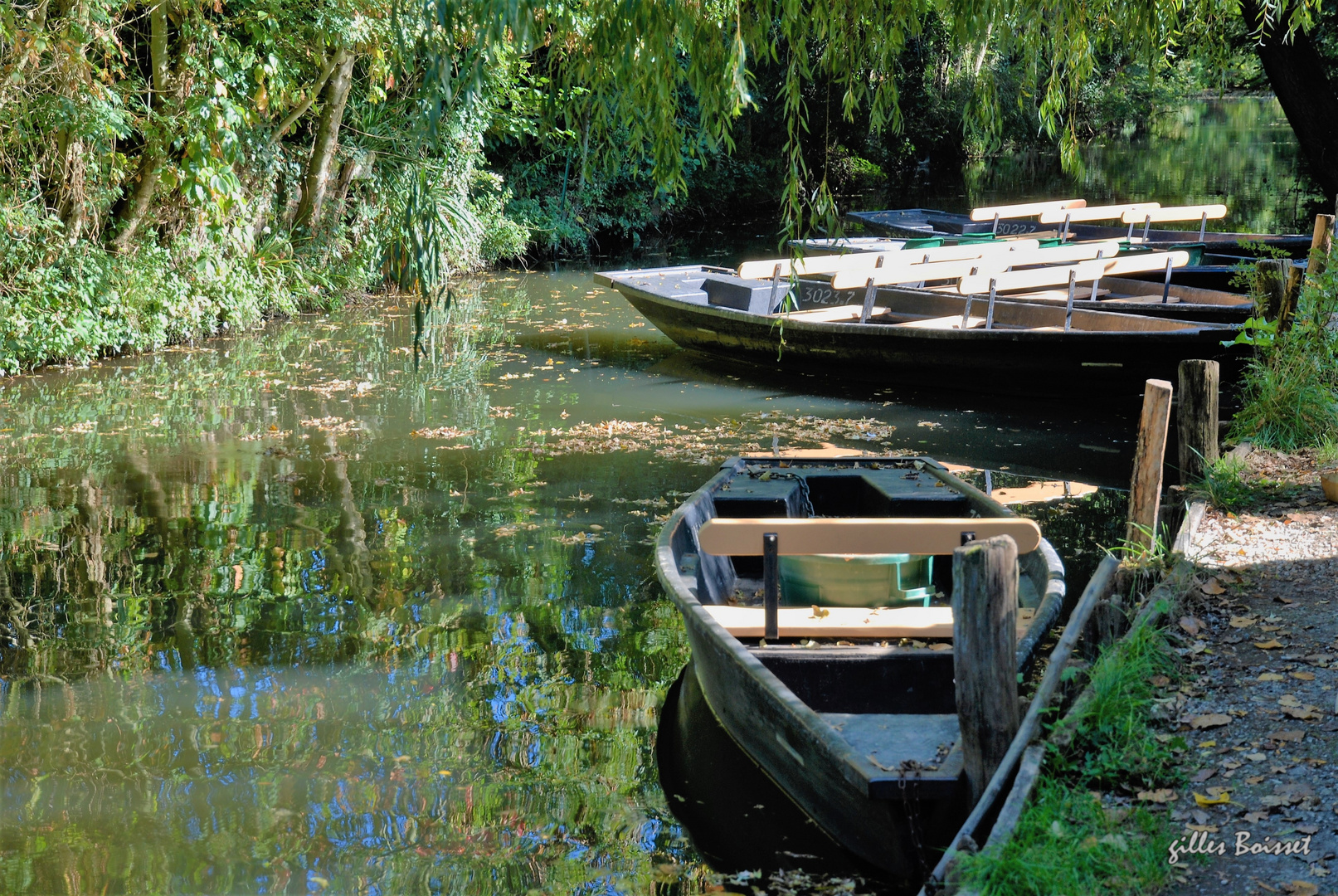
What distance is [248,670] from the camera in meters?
5.57

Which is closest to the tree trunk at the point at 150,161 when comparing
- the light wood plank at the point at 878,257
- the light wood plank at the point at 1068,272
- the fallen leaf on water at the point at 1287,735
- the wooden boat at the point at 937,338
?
the wooden boat at the point at 937,338

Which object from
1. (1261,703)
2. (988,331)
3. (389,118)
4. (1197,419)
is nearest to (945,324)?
(988,331)

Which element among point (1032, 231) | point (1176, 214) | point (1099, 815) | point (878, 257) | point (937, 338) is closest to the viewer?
point (1099, 815)

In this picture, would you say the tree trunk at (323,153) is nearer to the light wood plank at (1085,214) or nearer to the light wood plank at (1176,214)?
the light wood plank at (1085,214)

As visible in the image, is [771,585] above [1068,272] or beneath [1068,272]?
beneath

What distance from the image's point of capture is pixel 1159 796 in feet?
11.8

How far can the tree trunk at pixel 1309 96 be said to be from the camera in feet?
55.2

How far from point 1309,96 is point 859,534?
631 inches

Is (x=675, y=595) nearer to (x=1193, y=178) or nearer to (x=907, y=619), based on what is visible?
(x=907, y=619)

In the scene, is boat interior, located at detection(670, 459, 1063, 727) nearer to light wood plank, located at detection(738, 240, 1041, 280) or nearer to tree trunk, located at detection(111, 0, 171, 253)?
light wood plank, located at detection(738, 240, 1041, 280)

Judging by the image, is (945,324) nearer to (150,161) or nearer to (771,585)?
(771,585)

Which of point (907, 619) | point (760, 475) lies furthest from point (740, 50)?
point (760, 475)

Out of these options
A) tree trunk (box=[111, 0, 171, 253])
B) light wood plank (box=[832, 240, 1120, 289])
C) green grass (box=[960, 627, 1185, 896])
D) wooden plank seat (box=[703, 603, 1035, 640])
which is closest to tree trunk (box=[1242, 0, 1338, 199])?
light wood plank (box=[832, 240, 1120, 289])

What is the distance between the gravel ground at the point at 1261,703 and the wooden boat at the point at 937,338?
371cm
